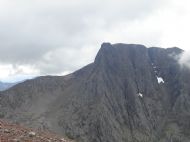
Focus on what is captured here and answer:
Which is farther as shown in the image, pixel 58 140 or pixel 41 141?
pixel 58 140

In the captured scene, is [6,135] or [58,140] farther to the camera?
[58,140]

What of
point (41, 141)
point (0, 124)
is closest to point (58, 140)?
point (41, 141)

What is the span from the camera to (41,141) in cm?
2645

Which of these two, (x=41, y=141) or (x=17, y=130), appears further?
(x=17, y=130)

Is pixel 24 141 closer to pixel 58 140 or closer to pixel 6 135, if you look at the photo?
pixel 6 135

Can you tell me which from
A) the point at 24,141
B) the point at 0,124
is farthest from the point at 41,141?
the point at 0,124

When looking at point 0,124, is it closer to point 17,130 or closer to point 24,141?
point 17,130

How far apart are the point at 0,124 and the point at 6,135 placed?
11.7 ft

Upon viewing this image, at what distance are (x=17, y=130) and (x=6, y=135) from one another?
6.84 feet

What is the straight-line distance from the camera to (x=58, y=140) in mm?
28766

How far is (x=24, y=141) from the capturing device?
83.9 feet

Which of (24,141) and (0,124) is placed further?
(0,124)

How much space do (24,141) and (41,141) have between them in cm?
130
